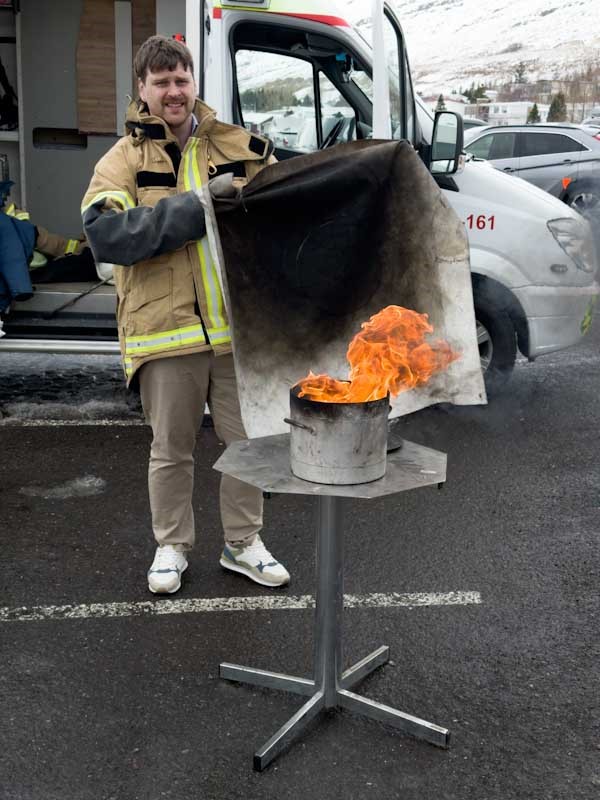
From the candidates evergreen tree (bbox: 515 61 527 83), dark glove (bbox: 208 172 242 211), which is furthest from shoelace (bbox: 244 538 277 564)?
evergreen tree (bbox: 515 61 527 83)

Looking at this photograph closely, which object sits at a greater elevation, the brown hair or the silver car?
the brown hair

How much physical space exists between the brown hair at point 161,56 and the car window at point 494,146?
46.2 feet

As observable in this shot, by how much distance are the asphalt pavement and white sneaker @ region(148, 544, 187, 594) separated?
65 millimetres

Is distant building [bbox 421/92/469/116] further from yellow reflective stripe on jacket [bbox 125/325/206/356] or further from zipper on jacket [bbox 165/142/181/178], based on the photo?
yellow reflective stripe on jacket [bbox 125/325/206/356]

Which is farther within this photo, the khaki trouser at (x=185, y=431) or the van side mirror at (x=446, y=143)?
the van side mirror at (x=446, y=143)

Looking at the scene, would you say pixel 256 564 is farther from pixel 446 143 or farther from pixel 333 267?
pixel 446 143

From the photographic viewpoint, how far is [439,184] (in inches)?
236

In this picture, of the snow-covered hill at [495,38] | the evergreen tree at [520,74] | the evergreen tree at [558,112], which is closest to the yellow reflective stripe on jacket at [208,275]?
the evergreen tree at [558,112]

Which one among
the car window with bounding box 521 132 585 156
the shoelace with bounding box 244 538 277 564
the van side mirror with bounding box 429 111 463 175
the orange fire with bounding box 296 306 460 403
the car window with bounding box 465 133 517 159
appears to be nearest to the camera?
the orange fire with bounding box 296 306 460 403

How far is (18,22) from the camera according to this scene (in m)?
Result: 7.00

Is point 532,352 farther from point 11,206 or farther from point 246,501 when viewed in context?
point 11,206

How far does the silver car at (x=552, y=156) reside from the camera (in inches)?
615

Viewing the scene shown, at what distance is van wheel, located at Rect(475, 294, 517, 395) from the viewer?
6.16 metres

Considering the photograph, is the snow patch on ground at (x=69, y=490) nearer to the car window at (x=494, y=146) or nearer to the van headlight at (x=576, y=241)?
the van headlight at (x=576, y=241)
